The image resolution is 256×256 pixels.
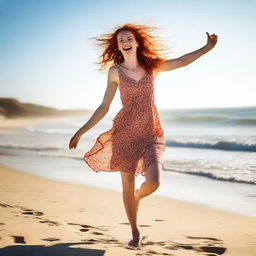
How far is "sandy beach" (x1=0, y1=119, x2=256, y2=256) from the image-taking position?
12.3 ft

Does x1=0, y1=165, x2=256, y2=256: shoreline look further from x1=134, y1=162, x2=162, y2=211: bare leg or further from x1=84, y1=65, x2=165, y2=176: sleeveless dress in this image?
x1=84, y1=65, x2=165, y2=176: sleeveless dress

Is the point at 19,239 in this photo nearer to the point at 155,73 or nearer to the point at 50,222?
the point at 50,222

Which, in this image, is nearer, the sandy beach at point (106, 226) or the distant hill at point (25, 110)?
the sandy beach at point (106, 226)

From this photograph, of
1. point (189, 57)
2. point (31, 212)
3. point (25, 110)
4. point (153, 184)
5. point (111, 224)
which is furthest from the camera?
point (25, 110)

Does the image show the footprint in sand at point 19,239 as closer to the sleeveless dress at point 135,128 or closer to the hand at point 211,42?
the sleeveless dress at point 135,128

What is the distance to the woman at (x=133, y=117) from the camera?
3.82 meters

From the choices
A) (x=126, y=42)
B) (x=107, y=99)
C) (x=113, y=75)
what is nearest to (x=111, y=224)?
(x=107, y=99)

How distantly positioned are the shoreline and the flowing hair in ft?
5.67

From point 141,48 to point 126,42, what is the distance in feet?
0.73

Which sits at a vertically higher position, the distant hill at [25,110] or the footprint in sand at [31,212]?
the distant hill at [25,110]

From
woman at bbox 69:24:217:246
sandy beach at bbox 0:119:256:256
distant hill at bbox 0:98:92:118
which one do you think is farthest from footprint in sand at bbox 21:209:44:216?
distant hill at bbox 0:98:92:118

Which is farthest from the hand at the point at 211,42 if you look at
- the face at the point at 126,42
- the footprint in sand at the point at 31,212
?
the footprint in sand at the point at 31,212

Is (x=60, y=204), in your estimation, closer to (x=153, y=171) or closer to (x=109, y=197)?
(x=109, y=197)

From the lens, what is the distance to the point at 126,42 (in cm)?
398
